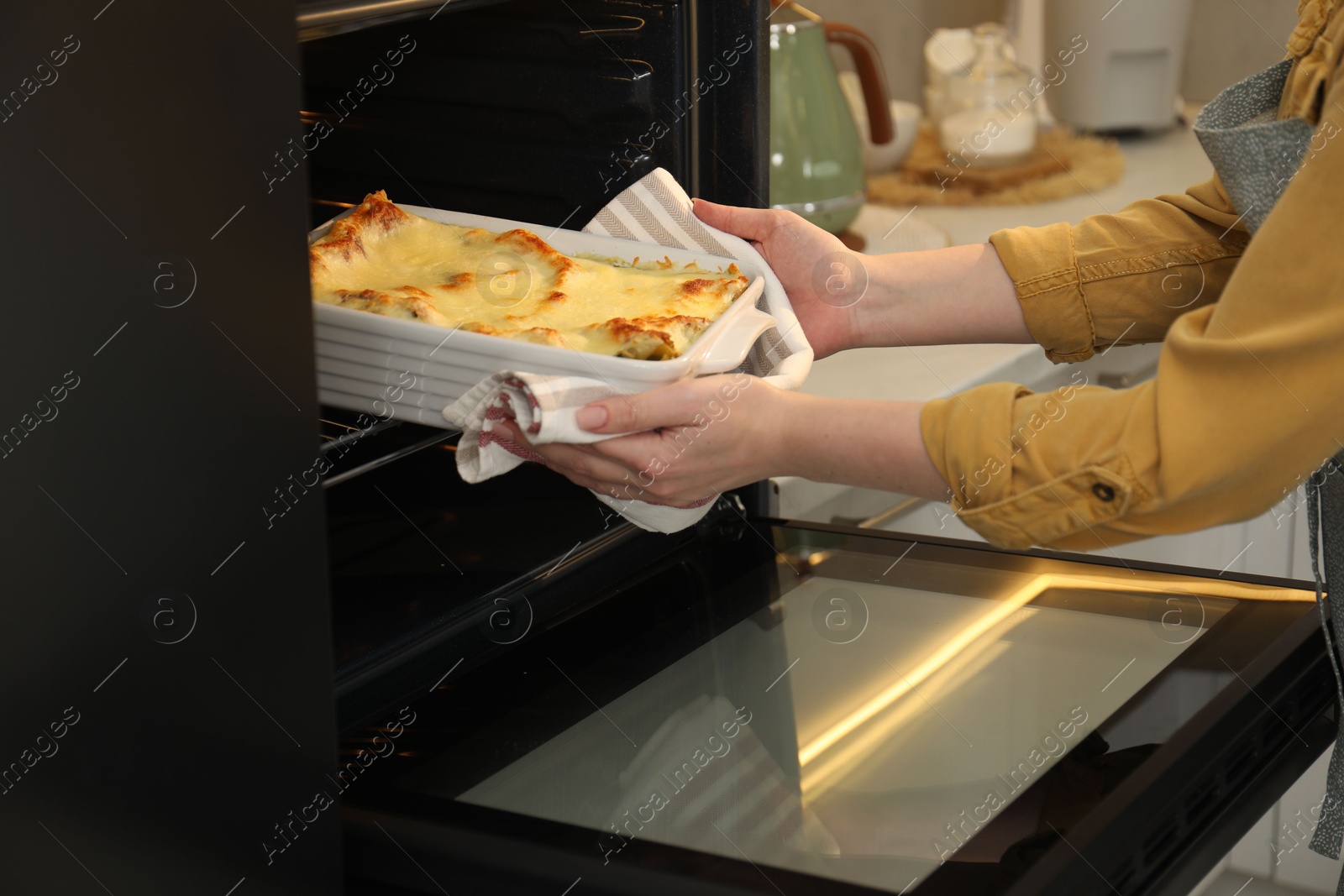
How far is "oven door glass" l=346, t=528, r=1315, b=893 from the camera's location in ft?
2.16

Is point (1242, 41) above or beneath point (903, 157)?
beneath

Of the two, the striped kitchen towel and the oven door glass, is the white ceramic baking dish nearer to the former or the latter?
the striped kitchen towel

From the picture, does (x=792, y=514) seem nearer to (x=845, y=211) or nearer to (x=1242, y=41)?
(x=845, y=211)

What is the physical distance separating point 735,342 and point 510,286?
0.16 metres

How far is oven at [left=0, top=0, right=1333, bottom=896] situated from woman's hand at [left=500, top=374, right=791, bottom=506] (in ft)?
0.40

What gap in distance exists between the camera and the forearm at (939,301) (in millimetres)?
1009

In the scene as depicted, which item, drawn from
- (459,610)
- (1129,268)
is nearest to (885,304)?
(1129,268)

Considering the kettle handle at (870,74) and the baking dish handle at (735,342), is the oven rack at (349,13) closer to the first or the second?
the baking dish handle at (735,342)

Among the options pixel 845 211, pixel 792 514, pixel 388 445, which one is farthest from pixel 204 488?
pixel 845 211

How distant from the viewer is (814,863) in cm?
62

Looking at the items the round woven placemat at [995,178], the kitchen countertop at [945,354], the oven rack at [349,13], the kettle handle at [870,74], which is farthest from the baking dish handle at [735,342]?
the round woven placemat at [995,178]

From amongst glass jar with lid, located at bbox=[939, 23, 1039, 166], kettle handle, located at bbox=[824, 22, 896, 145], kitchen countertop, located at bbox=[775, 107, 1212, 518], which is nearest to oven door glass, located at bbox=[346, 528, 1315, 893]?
kitchen countertop, located at bbox=[775, 107, 1212, 518]

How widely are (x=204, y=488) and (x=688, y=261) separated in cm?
43

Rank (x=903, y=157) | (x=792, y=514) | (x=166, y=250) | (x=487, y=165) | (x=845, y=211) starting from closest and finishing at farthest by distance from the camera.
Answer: (x=166, y=250) → (x=487, y=165) → (x=792, y=514) → (x=845, y=211) → (x=903, y=157)
